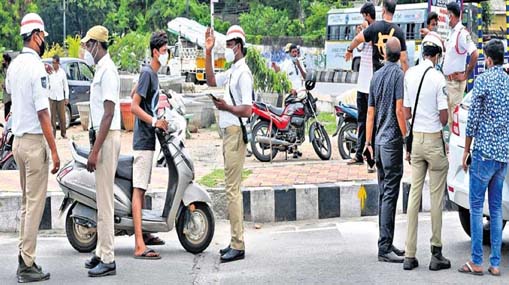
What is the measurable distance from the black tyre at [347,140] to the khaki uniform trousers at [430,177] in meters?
5.41

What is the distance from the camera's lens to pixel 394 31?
400 inches

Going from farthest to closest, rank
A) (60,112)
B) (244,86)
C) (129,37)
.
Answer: (129,37) → (60,112) → (244,86)

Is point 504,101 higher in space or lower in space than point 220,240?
higher

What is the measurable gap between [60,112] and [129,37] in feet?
56.5

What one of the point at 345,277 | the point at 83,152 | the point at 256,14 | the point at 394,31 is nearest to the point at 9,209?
the point at 83,152

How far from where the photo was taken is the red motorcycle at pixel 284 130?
1268cm

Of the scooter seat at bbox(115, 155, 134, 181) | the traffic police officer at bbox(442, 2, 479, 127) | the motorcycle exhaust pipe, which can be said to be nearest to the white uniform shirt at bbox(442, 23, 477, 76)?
the traffic police officer at bbox(442, 2, 479, 127)

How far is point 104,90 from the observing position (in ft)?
22.4

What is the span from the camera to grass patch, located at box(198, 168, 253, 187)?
10.2m

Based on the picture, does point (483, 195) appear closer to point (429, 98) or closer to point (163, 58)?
point (429, 98)

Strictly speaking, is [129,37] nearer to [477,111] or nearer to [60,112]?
[60,112]

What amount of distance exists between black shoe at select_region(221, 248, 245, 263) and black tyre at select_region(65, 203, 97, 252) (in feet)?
3.86

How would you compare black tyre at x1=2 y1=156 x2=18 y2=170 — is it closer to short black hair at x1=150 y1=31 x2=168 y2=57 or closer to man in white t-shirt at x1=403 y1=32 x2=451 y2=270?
short black hair at x1=150 y1=31 x2=168 y2=57

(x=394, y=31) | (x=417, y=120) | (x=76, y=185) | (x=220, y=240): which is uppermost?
(x=394, y=31)
